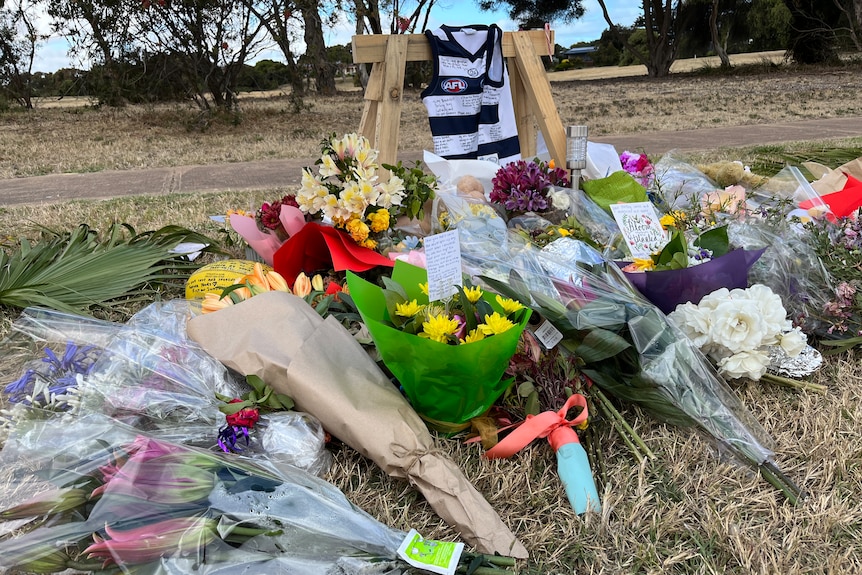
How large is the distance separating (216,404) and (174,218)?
2.68 m

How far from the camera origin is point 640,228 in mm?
2402

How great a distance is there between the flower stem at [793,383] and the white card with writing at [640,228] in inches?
22.1

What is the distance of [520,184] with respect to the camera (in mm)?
2787

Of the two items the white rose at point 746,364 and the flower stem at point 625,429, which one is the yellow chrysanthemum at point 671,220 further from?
the flower stem at point 625,429

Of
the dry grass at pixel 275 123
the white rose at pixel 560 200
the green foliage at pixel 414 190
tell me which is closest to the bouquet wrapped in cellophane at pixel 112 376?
the green foliage at pixel 414 190

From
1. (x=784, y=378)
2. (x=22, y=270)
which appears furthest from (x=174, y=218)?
(x=784, y=378)

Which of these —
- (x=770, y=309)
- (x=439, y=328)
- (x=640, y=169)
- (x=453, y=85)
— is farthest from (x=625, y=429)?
(x=453, y=85)

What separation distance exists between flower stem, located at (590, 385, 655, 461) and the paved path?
2885 mm

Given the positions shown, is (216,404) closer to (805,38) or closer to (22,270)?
(22,270)

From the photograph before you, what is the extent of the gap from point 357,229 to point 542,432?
1.07m

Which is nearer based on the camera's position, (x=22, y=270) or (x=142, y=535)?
(x=142, y=535)

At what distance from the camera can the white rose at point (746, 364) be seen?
1.85 metres

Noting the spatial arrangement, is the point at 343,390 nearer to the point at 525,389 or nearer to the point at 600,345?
the point at 525,389

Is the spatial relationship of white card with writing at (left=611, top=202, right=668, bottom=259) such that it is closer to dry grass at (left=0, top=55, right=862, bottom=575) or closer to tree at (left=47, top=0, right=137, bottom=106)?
dry grass at (left=0, top=55, right=862, bottom=575)
